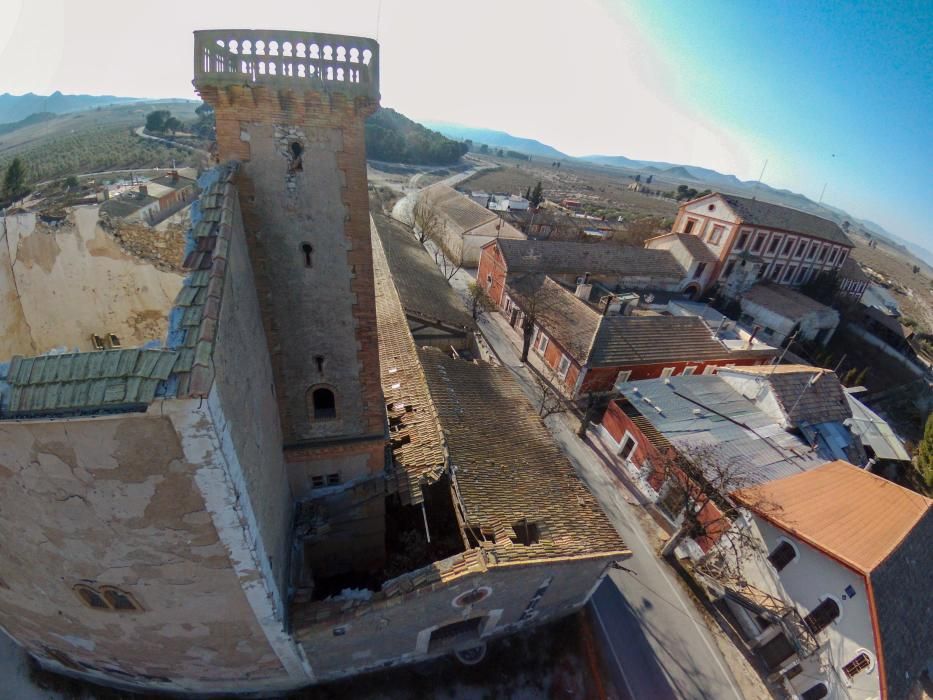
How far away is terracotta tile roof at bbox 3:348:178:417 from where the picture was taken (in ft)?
16.8

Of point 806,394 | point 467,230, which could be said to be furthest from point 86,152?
point 806,394

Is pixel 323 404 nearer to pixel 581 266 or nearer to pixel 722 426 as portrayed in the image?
pixel 722 426

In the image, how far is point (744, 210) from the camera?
1816 inches

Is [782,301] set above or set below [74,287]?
below

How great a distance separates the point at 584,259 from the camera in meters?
40.9

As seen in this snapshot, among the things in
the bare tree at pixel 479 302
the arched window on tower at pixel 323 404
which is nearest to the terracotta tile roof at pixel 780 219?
the bare tree at pixel 479 302

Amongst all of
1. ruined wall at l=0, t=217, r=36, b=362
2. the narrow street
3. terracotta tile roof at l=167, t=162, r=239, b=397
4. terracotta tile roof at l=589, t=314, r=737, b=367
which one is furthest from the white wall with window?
ruined wall at l=0, t=217, r=36, b=362

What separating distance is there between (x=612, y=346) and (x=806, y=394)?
1084cm

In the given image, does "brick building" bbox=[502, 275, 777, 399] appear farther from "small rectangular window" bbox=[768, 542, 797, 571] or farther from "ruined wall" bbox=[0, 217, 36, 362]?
"ruined wall" bbox=[0, 217, 36, 362]

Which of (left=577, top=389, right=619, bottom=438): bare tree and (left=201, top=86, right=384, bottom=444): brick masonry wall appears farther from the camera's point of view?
(left=577, top=389, right=619, bottom=438): bare tree

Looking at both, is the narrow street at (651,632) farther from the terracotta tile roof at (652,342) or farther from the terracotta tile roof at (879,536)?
the terracotta tile roof at (652,342)

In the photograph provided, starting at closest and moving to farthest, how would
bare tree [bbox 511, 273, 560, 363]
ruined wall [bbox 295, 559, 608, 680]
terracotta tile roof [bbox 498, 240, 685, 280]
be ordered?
ruined wall [bbox 295, 559, 608, 680], bare tree [bbox 511, 273, 560, 363], terracotta tile roof [bbox 498, 240, 685, 280]

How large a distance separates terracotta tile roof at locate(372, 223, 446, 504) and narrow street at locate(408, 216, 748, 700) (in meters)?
9.22

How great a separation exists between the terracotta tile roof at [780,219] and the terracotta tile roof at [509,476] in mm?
42202
